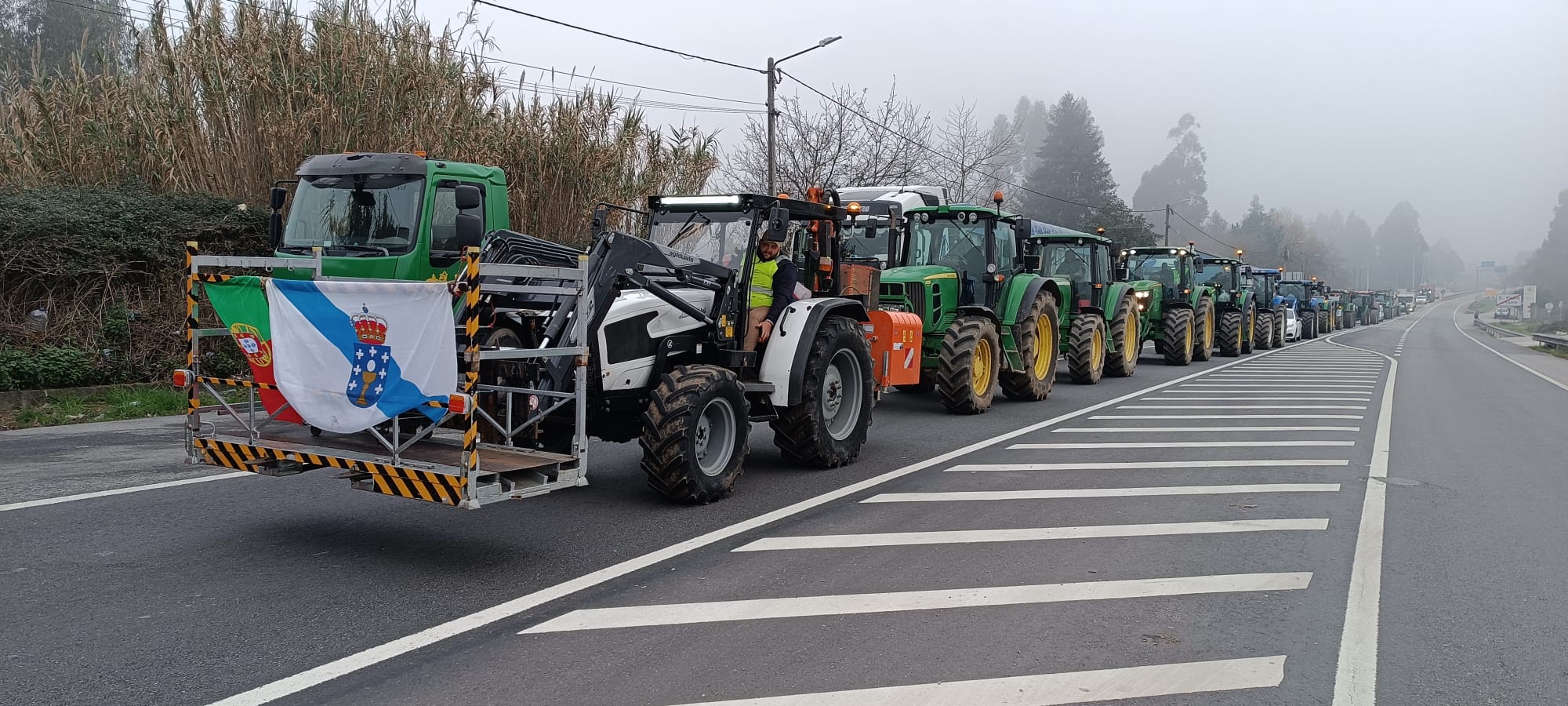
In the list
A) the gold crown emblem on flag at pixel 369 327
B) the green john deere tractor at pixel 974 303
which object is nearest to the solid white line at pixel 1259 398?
the green john deere tractor at pixel 974 303

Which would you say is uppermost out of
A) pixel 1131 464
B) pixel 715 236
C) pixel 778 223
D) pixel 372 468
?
pixel 778 223

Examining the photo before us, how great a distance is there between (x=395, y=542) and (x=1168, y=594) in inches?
172

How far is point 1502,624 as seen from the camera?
5.33 m

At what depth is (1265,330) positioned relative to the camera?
31.3m

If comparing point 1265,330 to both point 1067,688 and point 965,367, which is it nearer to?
point 965,367

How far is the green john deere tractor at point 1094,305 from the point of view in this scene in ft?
57.7

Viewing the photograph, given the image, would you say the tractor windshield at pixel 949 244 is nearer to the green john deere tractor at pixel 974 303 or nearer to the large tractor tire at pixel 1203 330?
the green john deere tractor at pixel 974 303

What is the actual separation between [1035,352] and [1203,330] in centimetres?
1161

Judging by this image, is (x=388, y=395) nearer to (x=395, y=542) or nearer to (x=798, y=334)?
(x=395, y=542)

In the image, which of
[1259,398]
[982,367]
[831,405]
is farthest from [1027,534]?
[1259,398]

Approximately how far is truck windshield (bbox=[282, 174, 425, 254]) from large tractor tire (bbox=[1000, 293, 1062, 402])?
25.6 feet

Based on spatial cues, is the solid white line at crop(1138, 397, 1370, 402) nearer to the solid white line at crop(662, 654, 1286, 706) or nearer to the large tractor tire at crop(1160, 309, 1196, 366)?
the large tractor tire at crop(1160, 309, 1196, 366)

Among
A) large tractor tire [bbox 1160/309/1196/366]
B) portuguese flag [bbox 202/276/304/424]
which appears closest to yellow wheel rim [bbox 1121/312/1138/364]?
large tractor tire [bbox 1160/309/1196/366]

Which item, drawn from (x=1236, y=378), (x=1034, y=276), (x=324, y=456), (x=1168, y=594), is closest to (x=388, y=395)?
(x=324, y=456)
